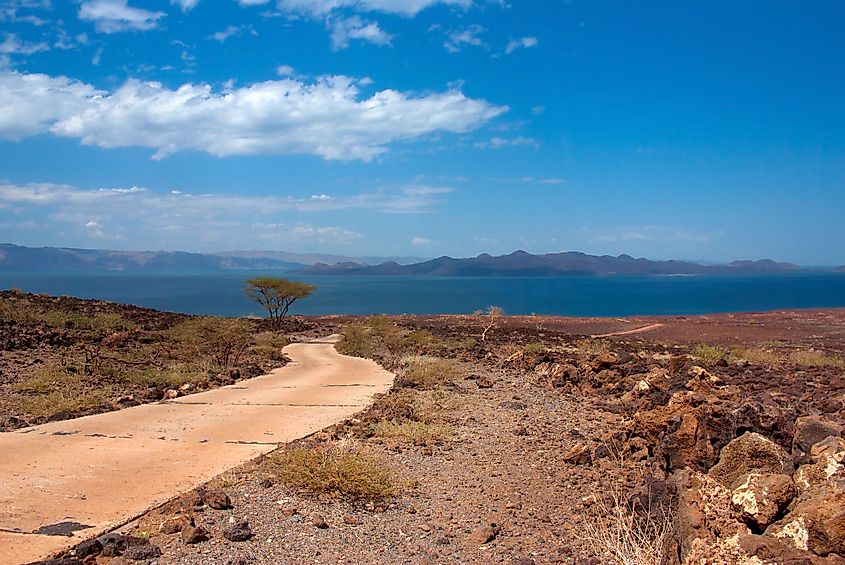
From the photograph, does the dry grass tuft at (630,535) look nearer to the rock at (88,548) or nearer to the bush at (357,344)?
the rock at (88,548)

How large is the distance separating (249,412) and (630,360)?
417 inches

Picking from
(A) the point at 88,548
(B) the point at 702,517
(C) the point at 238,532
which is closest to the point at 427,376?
(C) the point at 238,532

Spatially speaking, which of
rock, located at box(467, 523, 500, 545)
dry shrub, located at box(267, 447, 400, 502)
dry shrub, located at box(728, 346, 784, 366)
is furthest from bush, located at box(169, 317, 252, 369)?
dry shrub, located at box(728, 346, 784, 366)

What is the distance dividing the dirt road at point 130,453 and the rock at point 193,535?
2.92 feet

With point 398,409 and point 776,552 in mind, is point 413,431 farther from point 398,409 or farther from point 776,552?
point 776,552

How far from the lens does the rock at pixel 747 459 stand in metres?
5.81

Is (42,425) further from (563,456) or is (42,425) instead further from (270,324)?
(270,324)

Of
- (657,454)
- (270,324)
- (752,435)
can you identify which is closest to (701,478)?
(752,435)

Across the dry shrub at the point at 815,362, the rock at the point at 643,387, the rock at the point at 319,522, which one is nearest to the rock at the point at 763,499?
the rock at the point at 319,522

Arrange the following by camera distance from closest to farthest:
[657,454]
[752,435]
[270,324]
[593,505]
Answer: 1. [752,435]
2. [593,505]
3. [657,454]
4. [270,324]

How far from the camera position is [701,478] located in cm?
555

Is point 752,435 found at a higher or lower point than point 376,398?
higher

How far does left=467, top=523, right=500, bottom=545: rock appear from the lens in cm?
597

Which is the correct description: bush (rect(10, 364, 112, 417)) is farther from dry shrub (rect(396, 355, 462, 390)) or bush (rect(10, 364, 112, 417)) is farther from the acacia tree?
the acacia tree
